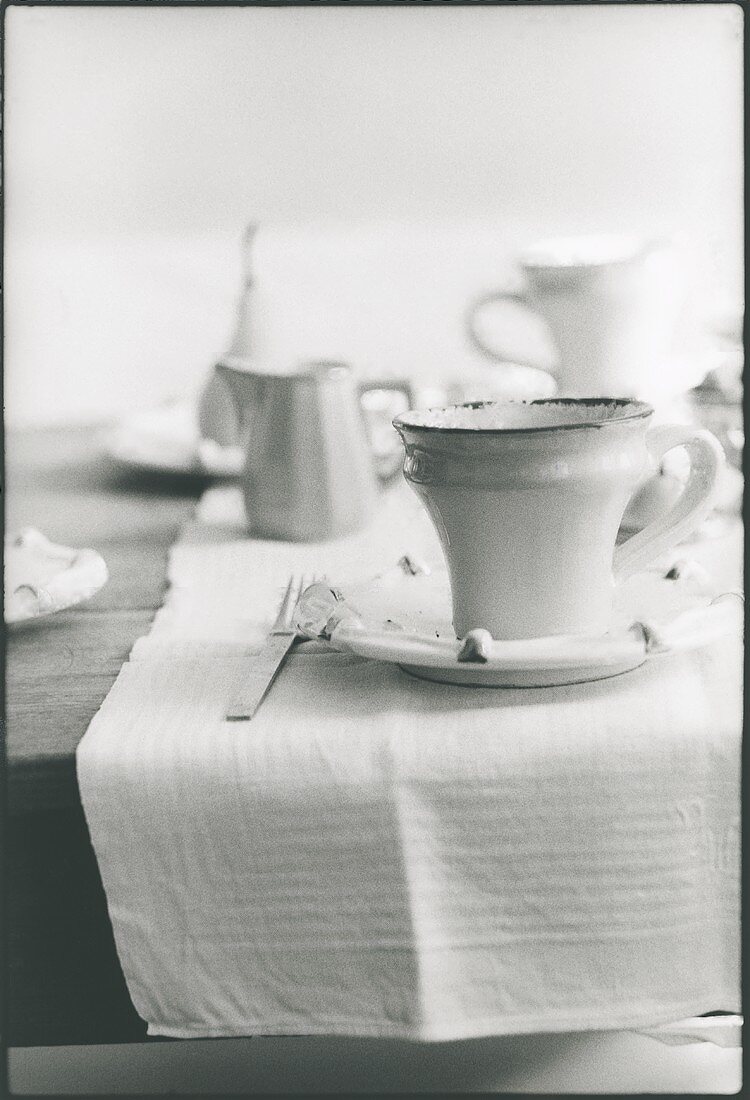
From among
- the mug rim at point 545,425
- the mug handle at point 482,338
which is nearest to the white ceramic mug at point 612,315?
the mug handle at point 482,338

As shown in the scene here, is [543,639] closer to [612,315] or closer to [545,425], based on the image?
[545,425]

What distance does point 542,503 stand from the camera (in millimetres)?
189

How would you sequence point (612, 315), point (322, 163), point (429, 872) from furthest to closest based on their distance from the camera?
1. point (322, 163)
2. point (612, 315)
3. point (429, 872)

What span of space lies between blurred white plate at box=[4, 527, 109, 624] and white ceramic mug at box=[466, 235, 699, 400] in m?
0.14

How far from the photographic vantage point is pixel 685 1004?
18 cm

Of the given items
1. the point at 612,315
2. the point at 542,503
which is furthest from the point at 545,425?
the point at 612,315

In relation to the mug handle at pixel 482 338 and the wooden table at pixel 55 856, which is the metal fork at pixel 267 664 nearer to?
the wooden table at pixel 55 856

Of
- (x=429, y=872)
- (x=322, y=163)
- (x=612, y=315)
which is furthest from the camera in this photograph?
(x=322, y=163)

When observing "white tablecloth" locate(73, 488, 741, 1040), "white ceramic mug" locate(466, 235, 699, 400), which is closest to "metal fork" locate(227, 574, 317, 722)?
"white tablecloth" locate(73, 488, 741, 1040)

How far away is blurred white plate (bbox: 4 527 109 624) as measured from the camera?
254 mm

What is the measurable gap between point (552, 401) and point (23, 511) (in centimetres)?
24

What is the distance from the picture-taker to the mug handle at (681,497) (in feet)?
0.65

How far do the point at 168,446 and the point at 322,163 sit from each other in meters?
0.12

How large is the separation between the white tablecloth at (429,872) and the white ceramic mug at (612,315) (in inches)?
6.3
